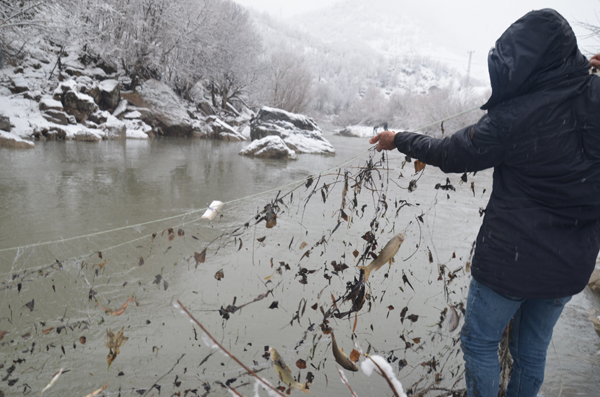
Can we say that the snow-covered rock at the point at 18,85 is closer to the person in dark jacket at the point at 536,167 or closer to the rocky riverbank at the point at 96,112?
the rocky riverbank at the point at 96,112

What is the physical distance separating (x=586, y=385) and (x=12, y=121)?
15901 millimetres

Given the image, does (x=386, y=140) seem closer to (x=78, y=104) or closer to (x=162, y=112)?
(x=78, y=104)

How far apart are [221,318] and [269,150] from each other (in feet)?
36.3

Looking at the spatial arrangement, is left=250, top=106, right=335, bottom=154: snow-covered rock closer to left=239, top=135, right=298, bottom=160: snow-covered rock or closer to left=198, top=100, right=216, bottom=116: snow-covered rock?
left=239, top=135, right=298, bottom=160: snow-covered rock

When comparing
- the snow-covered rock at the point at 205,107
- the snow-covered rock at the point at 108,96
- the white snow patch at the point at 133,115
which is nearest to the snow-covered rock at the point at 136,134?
the white snow patch at the point at 133,115

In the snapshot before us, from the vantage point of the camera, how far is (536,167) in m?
1.41

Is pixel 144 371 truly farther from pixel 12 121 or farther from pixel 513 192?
pixel 12 121

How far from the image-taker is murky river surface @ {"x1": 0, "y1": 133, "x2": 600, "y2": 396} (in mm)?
2326

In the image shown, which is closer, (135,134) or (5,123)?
(5,123)

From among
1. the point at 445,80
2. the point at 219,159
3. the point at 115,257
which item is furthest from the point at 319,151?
the point at 445,80

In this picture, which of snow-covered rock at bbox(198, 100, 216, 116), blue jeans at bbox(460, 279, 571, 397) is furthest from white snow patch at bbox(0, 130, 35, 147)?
snow-covered rock at bbox(198, 100, 216, 116)

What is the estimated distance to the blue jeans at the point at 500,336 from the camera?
1.56 metres

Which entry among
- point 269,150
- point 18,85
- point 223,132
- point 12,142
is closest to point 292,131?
point 223,132

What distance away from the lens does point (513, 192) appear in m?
1.49
